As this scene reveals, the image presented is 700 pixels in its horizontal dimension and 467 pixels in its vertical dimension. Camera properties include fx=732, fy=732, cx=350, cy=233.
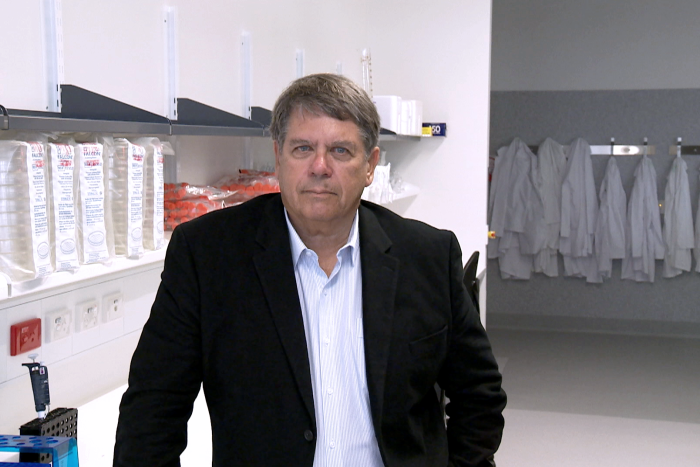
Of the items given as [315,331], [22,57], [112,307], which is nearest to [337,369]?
[315,331]

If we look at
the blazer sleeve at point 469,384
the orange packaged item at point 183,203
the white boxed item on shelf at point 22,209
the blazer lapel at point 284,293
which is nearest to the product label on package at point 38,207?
the white boxed item on shelf at point 22,209

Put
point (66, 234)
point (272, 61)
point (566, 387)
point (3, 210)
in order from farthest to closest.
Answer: point (566, 387)
point (272, 61)
point (66, 234)
point (3, 210)

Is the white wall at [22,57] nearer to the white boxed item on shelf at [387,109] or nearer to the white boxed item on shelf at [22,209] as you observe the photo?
the white boxed item on shelf at [22,209]

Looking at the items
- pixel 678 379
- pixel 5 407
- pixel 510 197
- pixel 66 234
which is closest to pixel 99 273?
pixel 66 234

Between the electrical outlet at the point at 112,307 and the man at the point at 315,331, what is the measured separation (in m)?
1.04

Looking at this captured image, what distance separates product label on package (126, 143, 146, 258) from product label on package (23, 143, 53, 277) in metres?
0.31

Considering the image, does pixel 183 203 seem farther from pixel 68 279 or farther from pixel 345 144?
pixel 345 144

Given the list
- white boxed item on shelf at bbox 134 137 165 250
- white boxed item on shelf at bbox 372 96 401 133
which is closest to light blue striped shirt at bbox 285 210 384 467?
white boxed item on shelf at bbox 134 137 165 250

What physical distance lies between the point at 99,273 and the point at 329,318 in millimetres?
683

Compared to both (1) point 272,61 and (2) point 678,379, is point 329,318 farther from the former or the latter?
(2) point 678,379

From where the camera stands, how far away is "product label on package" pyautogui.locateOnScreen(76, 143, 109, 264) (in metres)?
1.67

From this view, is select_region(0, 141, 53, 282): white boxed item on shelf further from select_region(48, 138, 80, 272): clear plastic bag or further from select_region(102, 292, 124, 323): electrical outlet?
select_region(102, 292, 124, 323): electrical outlet

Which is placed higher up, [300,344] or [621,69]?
[621,69]

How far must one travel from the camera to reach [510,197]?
6.73 metres
